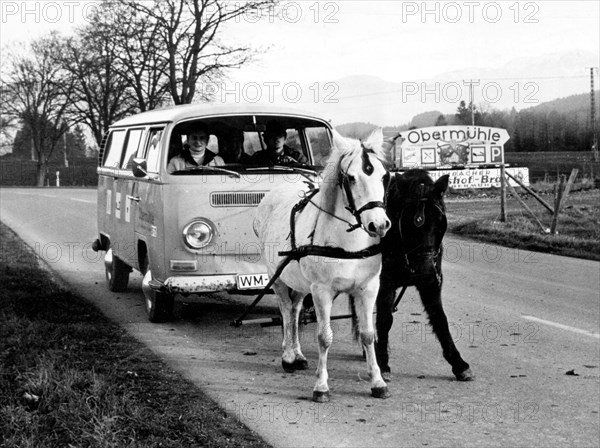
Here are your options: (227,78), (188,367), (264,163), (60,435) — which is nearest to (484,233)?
(264,163)

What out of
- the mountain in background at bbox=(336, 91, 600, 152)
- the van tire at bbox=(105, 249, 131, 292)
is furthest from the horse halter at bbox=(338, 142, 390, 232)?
the mountain in background at bbox=(336, 91, 600, 152)

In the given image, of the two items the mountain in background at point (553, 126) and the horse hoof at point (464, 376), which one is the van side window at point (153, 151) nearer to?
the horse hoof at point (464, 376)

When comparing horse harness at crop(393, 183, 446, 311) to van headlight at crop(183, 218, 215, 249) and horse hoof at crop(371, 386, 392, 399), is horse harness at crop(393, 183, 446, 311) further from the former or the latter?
A: van headlight at crop(183, 218, 215, 249)

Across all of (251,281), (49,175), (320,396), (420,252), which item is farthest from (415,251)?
(49,175)

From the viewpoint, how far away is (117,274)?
11.4m

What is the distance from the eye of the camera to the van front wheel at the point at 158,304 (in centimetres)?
916

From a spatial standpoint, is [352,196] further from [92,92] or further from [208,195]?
[92,92]

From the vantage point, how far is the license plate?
870 centimetres

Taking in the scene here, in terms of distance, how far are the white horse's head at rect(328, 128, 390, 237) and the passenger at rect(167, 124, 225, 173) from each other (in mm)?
3177

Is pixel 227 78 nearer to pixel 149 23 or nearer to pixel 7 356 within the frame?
pixel 149 23

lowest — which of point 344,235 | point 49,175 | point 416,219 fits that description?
point 344,235

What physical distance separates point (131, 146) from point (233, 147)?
1.94 m

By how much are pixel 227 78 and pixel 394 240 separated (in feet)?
110

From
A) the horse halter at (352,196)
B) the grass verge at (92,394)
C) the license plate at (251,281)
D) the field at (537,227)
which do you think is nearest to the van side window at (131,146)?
the grass verge at (92,394)
